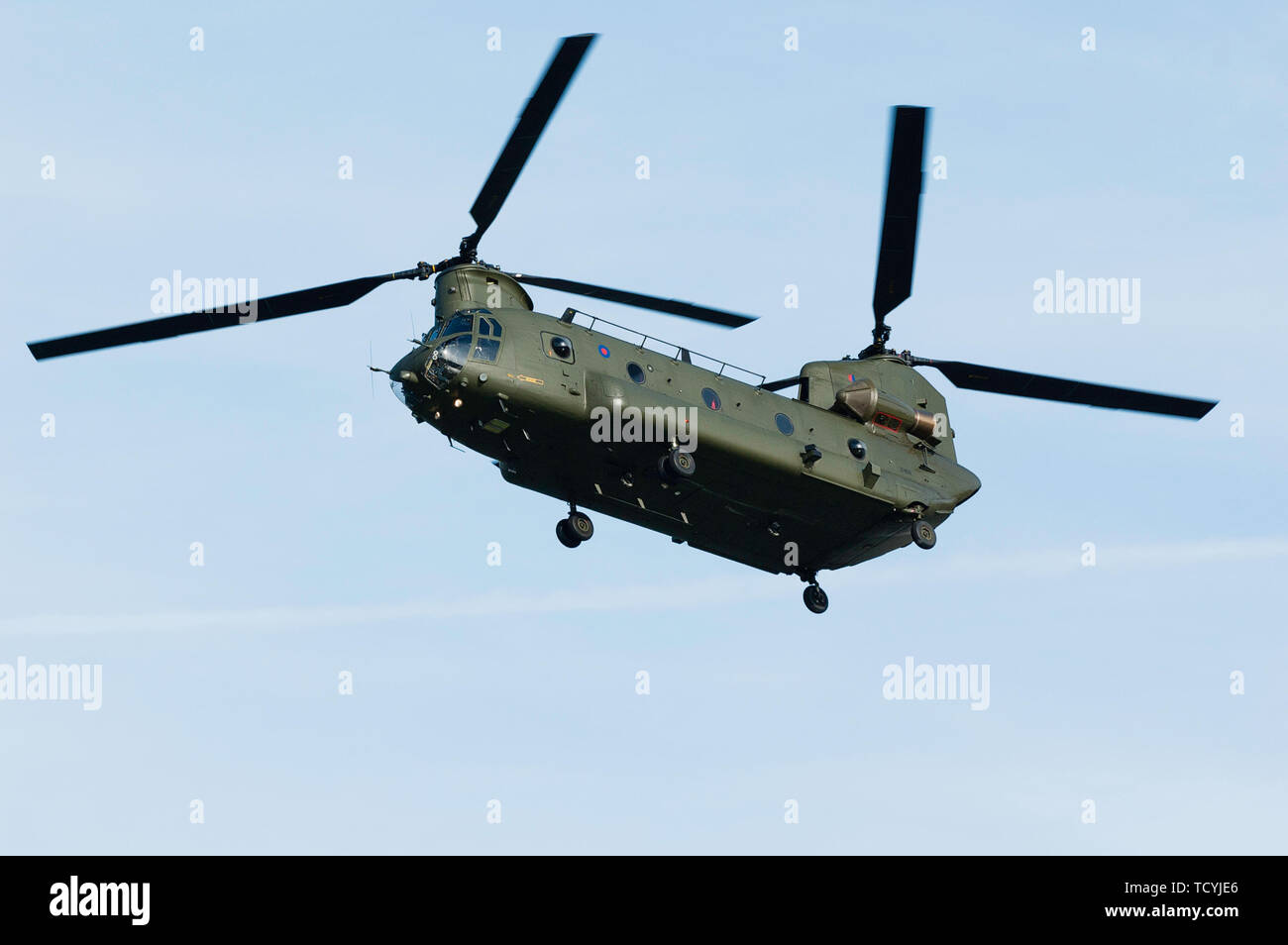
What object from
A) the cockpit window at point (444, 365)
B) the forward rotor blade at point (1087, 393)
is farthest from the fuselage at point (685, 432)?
the forward rotor blade at point (1087, 393)

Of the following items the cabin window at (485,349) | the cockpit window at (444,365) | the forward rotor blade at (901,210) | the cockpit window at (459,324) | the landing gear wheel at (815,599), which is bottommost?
the landing gear wheel at (815,599)

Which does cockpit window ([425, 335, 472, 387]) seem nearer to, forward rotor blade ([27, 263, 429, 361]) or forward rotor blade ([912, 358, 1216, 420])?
forward rotor blade ([27, 263, 429, 361])

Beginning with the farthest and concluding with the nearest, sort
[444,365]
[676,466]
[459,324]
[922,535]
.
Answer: [922,535]
[676,466]
[459,324]
[444,365]

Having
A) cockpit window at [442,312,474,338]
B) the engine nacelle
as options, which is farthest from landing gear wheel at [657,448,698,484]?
the engine nacelle

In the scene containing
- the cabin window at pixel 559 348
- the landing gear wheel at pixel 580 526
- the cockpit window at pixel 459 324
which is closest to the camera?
the cockpit window at pixel 459 324

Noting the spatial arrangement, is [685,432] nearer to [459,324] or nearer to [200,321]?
[459,324]

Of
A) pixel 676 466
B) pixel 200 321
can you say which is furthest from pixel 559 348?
pixel 200 321

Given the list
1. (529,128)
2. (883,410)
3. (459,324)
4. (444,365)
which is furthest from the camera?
(883,410)

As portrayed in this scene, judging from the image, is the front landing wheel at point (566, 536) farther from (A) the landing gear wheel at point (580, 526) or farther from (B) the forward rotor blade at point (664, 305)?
(B) the forward rotor blade at point (664, 305)

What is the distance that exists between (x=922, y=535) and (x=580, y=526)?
27.2 feet

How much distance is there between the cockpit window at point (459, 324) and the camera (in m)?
36.4

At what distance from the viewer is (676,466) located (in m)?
37.1

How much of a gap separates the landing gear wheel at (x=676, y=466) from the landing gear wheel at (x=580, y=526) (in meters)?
2.12

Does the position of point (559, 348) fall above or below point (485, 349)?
above
